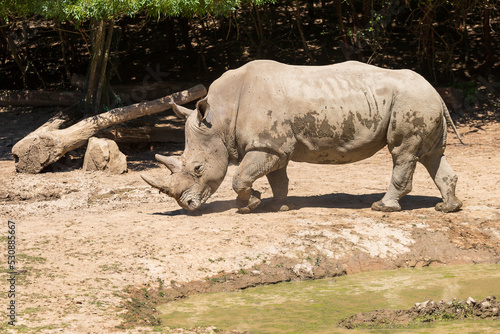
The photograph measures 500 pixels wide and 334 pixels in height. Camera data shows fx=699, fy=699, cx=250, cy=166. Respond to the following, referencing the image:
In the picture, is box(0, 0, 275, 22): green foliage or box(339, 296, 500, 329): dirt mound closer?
box(339, 296, 500, 329): dirt mound

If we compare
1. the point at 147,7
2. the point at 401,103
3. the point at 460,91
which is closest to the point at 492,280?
the point at 401,103

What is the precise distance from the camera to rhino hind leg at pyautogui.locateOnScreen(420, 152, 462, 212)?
8.59 metres

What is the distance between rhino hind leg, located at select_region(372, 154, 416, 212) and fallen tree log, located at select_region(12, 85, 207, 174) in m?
5.74

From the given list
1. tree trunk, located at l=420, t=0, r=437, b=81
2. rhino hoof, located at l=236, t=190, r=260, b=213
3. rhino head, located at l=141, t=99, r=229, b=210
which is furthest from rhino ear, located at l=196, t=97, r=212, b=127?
tree trunk, located at l=420, t=0, r=437, b=81

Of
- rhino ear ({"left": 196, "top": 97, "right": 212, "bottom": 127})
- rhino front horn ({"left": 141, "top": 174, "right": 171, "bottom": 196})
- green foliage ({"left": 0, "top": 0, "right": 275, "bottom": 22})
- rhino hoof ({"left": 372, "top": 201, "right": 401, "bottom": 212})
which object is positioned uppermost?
green foliage ({"left": 0, "top": 0, "right": 275, "bottom": 22})

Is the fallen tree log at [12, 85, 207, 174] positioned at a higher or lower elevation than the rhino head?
lower

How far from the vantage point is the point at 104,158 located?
11883 millimetres

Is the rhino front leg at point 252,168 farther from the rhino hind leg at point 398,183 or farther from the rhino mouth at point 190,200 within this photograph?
the rhino hind leg at point 398,183

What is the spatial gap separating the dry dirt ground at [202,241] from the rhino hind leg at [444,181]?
0.55ft

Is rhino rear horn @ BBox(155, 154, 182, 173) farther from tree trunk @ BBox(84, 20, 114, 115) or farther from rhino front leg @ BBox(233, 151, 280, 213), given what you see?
tree trunk @ BBox(84, 20, 114, 115)

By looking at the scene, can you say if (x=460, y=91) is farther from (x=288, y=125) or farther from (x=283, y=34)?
(x=288, y=125)

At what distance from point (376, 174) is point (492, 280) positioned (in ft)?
15.1

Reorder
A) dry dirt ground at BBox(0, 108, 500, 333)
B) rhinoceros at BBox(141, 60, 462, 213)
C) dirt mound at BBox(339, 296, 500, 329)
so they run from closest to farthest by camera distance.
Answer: dirt mound at BBox(339, 296, 500, 329) < dry dirt ground at BBox(0, 108, 500, 333) < rhinoceros at BBox(141, 60, 462, 213)

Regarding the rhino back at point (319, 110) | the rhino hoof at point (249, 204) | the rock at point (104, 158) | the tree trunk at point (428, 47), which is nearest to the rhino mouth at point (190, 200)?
the rhino hoof at point (249, 204)
